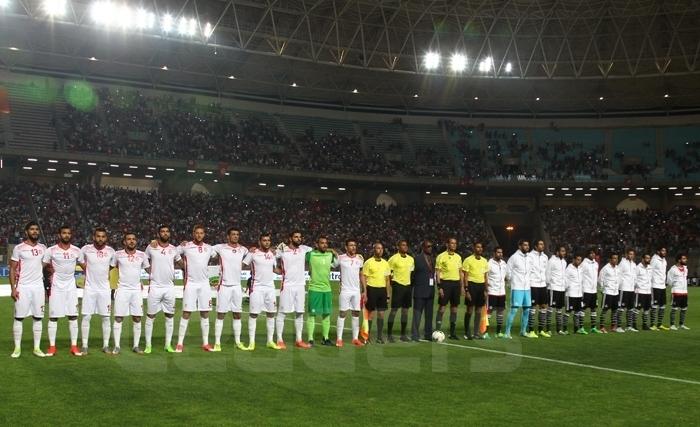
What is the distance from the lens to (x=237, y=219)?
49.0m

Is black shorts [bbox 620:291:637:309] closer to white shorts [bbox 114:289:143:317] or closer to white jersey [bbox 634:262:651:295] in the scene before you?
white jersey [bbox 634:262:651:295]

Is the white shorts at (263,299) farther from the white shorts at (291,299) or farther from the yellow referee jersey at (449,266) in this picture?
the yellow referee jersey at (449,266)

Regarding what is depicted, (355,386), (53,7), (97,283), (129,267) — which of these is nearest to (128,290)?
(129,267)

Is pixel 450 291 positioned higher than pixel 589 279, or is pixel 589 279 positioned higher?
pixel 589 279

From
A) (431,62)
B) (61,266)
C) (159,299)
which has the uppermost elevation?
(431,62)

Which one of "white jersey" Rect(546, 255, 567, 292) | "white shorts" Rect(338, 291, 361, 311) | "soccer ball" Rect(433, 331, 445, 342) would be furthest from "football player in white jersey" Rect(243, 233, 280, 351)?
"white jersey" Rect(546, 255, 567, 292)

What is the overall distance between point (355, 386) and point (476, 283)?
23.4 ft

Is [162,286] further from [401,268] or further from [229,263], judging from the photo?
[401,268]

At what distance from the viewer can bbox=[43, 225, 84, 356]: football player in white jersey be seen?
1329cm

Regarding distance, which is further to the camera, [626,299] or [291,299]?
[626,299]

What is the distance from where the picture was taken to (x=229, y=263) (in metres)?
14.8

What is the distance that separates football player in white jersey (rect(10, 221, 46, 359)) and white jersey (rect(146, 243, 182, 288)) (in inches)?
76.0

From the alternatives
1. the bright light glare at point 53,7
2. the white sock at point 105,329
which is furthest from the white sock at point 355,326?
the bright light glare at point 53,7

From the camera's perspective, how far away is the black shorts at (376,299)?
53.2 ft
